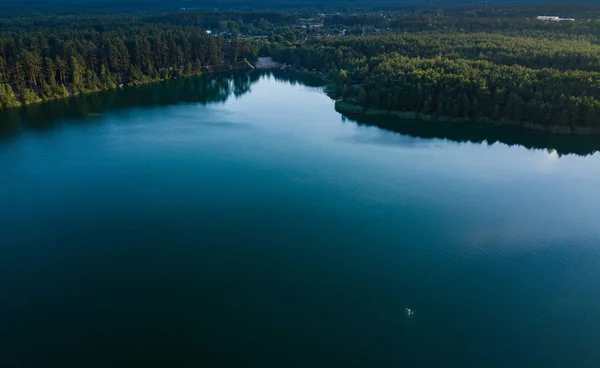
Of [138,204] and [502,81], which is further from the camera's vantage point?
[502,81]

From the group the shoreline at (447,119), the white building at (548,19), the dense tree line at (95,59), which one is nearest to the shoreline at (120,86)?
the dense tree line at (95,59)

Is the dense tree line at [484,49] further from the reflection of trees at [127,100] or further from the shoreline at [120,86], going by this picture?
the reflection of trees at [127,100]

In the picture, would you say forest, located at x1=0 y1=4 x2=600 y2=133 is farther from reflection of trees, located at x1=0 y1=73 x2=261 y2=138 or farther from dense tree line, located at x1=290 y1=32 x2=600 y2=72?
reflection of trees, located at x1=0 y1=73 x2=261 y2=138

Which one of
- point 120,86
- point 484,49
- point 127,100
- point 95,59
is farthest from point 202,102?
point 484,49

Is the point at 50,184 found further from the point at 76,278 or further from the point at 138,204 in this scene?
the point at 76,278

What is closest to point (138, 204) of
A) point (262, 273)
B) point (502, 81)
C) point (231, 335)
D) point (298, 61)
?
point (262, 273)

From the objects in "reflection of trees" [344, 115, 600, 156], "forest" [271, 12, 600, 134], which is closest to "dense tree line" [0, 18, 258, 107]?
"forest" [271, 12, 600, 134]
